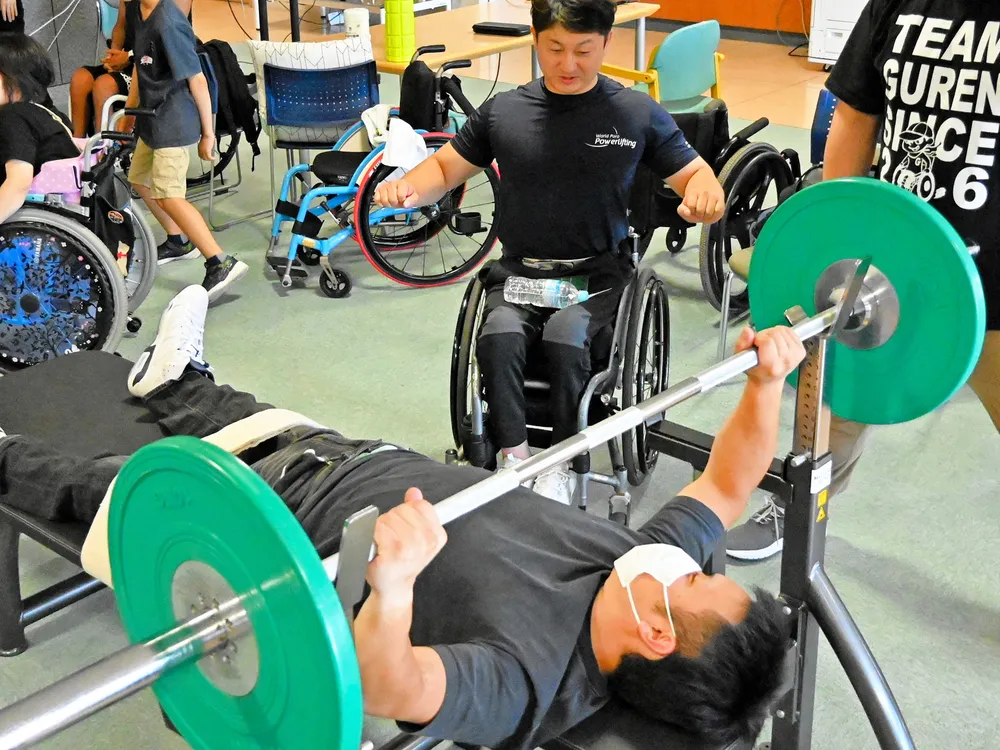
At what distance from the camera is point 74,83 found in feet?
16.3

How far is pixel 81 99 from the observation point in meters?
4.97

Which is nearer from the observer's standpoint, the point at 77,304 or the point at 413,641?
the point at 413,641

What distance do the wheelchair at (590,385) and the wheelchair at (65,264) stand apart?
4.31ft

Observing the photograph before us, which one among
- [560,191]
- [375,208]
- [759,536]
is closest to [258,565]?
[560,191]

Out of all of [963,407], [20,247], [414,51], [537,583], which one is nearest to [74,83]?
[414,51]

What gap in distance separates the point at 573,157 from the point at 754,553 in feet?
3.22

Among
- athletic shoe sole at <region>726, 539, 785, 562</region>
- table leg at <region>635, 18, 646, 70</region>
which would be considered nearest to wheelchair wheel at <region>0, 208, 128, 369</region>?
athletic shoe sole at <region>726, 539, 785, 562</region>

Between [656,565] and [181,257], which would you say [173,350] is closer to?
[656,565]

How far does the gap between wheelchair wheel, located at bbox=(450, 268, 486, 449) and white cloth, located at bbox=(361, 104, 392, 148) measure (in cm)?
150

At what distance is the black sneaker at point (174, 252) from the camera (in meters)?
4.26

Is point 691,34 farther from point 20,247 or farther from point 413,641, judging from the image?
point 413,641

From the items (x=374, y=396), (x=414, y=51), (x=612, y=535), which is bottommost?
(x=374, y=396)

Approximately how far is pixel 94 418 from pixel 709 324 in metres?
2.10

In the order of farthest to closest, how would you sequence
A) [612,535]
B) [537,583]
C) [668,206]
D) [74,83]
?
[74,83], [668,206], [612,535], [537,583]
